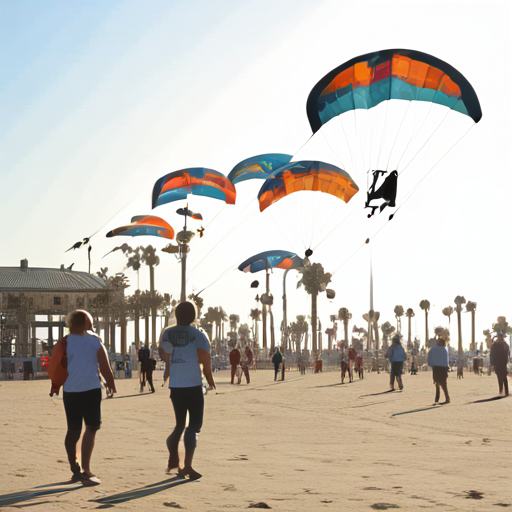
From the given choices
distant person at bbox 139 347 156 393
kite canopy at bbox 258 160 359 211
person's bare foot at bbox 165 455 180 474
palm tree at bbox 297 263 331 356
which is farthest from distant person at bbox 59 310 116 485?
palm tree at bbox 297 263 331 356

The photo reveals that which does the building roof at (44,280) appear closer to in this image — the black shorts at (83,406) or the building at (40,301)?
the building at (40,301)

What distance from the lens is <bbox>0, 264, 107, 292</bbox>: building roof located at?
175ft

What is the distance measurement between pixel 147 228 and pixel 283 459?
1198 inches

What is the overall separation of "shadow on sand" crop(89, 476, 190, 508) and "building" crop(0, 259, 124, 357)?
36810 mm

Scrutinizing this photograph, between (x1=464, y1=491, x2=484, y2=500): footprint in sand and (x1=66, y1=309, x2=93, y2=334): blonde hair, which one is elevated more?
(x1=66, y1=309, x2=93, y2=334): blonde hair

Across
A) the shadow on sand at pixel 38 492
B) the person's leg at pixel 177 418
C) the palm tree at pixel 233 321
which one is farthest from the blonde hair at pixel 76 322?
the palm tree at pixel 233 321

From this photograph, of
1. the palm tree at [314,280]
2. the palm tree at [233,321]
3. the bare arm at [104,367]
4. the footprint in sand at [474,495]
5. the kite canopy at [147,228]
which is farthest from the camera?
the palm tree at [233,321]

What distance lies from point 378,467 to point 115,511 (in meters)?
3.43

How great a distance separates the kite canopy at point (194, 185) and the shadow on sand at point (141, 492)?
26.3 metres

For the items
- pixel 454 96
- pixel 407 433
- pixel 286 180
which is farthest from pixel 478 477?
pixel 286 180

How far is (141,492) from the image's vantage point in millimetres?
6590

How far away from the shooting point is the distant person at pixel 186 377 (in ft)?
24.7

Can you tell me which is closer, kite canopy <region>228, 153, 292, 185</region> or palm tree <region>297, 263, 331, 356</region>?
kite canopy <region>228, 153, 292, 185</region>

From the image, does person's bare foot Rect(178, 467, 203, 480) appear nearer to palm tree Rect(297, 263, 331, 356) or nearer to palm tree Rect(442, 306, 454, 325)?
palm tree Rect(297, 263, 331, 356)
